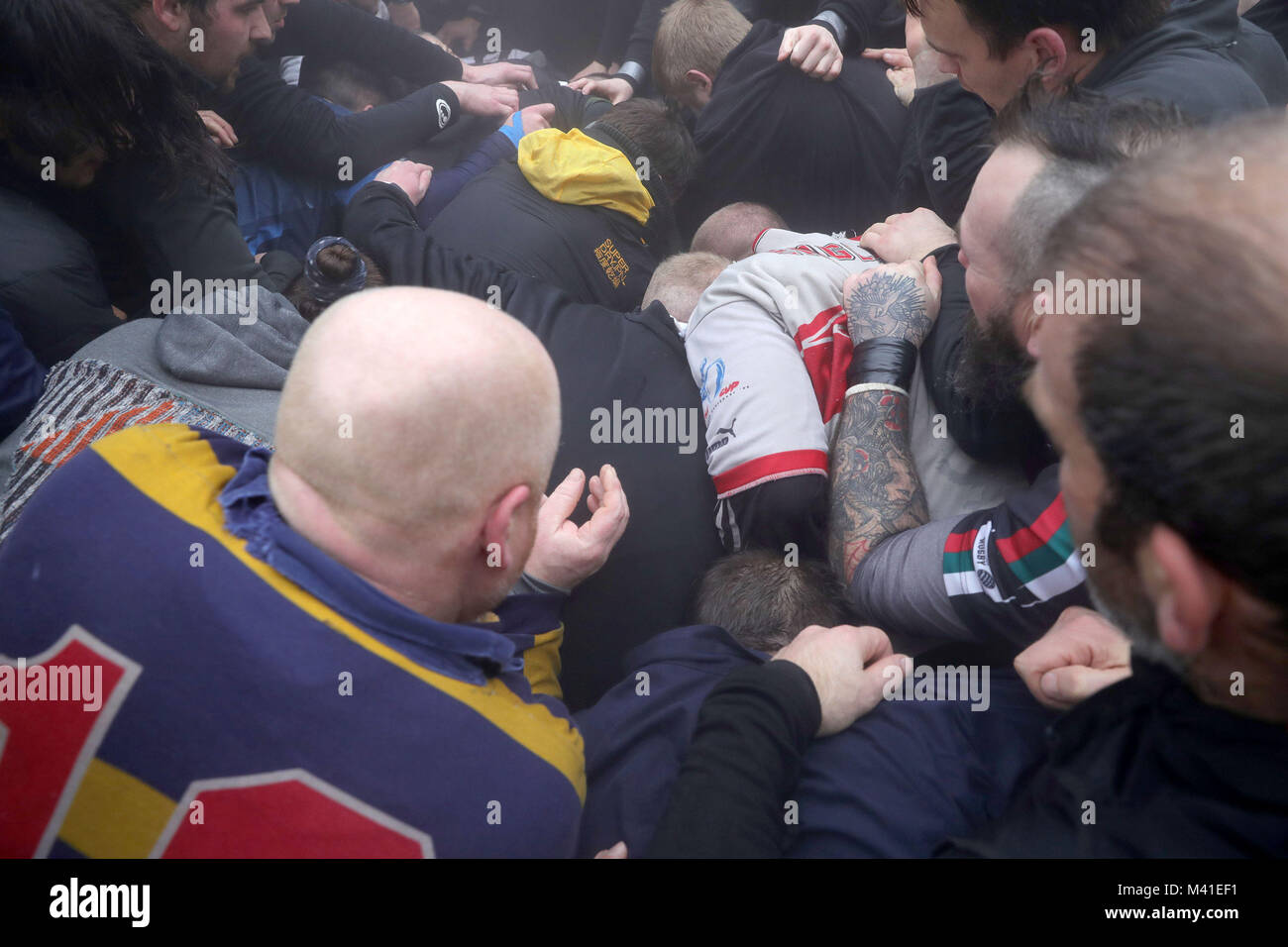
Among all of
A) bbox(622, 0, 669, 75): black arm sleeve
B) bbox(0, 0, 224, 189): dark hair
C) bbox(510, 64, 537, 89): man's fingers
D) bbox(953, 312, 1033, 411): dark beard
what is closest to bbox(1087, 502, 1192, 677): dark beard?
bbox(953, 312, 1033, 411): dark beard

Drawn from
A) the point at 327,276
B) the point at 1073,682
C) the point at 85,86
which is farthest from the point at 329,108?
the point at 1073,682

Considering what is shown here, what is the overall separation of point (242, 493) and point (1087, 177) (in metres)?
1.36

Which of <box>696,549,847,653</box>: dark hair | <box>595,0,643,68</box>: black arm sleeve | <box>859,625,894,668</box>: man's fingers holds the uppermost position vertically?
<box>595,0,643,68</box>: black arm sleeve

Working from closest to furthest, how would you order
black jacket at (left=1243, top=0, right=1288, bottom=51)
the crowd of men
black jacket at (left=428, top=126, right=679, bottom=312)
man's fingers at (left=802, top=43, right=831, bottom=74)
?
the crowd of men → black jacket at (left=428, top=126, right=679, bottom=312) → man's fingers at (left=802, top=43, right=831, bottom=74) → black jacket at (left=1243, top=0, right=1288, bottom=51)

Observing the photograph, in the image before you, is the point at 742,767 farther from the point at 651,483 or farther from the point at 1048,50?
the point at 1048,50

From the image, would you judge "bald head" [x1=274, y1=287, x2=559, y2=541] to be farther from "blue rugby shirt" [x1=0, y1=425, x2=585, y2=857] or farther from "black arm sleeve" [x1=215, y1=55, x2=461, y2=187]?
"black arm sleeve" [x1=215, y1=55, x2=461, y2=187]

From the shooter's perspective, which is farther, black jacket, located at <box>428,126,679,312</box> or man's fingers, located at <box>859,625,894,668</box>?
black jacket, located at <box>428,126,679,312</box>

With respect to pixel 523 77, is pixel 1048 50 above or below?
below

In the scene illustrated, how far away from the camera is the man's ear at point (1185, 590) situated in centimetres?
68

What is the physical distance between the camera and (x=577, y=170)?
2.40m

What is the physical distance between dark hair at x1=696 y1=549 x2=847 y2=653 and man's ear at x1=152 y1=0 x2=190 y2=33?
77.2 inches

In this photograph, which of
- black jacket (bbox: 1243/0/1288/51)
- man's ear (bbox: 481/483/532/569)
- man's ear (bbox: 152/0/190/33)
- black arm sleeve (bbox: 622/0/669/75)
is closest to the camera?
man's ear (bbox: 481/483/532/569)

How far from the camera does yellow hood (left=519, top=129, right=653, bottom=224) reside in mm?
2410

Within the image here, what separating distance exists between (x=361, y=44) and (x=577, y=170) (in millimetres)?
1594
